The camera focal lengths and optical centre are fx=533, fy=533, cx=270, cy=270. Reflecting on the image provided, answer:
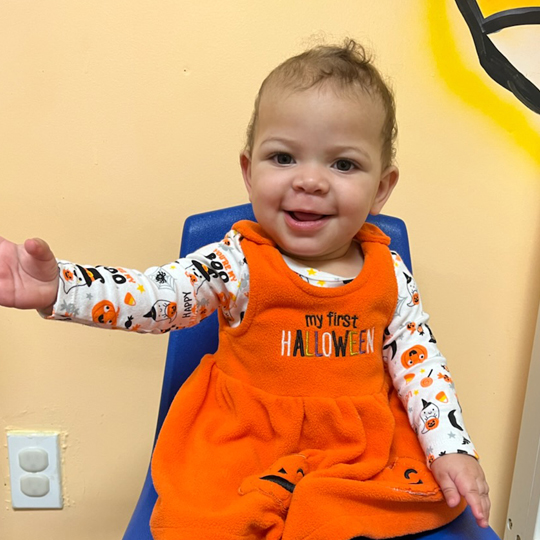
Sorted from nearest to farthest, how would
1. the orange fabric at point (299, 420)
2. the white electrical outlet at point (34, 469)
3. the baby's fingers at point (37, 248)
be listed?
the baby's fingers at point (37, 248) → the orange fabric at point (299, 420) → the white electrical outlet at point (34, 469)

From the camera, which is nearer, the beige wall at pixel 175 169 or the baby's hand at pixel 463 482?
the baby's hand at pixel 463 482

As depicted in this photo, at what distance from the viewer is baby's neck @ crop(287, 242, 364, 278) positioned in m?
0.71

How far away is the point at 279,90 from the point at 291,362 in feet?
1.10

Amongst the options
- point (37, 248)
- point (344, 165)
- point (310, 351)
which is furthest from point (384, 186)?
point (37, 248)

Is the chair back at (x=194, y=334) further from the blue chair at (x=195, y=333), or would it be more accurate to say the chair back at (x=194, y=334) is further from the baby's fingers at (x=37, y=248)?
the baby's fingers at (x=37, y=248)

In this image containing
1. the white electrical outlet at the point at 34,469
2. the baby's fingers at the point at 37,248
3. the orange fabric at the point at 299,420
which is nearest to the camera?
the baby's fingers at the point at 37,248

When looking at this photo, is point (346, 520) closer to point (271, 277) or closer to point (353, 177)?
point (271, 277)

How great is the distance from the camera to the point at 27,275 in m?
0.51

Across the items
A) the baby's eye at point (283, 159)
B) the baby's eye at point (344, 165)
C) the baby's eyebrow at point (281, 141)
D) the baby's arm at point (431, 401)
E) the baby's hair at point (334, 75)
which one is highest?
the baby's hair at point (334, 75)

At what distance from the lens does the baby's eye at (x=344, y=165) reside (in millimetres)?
659

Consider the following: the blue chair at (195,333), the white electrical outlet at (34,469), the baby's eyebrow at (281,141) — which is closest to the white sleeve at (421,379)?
the blue chair at (195,333)

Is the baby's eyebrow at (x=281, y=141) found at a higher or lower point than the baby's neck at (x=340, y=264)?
higher

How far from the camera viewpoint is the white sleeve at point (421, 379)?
63 cm

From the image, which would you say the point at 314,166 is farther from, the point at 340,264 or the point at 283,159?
the point at 340,264
